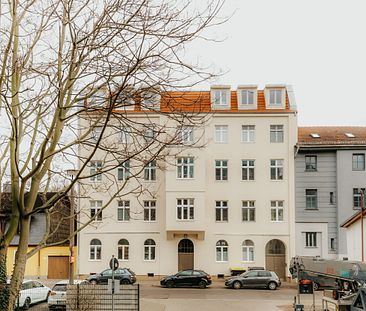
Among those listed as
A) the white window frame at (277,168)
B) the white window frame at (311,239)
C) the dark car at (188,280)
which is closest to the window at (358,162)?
the white window frame at (277,168)

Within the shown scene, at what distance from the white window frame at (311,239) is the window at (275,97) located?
31.0ft

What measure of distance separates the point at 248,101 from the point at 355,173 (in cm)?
906

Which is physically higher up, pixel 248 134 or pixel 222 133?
pixel 222 133

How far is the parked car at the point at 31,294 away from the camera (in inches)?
1121

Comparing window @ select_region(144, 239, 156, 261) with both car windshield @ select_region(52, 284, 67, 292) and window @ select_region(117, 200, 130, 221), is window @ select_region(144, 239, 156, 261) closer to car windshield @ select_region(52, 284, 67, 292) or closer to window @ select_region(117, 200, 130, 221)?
window @ select_region(117, 200, 130, 221)

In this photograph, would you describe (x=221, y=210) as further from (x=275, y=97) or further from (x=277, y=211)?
(x=275, y=97)

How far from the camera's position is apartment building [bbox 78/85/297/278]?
45.2m

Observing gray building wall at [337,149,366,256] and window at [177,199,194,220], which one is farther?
gray building wall at [337,149,366,256]

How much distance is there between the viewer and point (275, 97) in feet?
152

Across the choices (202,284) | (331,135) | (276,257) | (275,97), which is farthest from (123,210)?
(331,135)

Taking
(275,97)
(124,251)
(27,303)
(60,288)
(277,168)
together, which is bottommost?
(27,303)

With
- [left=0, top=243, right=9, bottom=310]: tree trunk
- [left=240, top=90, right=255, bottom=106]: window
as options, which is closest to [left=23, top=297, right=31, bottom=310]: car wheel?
[left=0, top=243, right=9, bottom=310]: tree trunk

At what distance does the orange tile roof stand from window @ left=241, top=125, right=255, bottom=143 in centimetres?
335

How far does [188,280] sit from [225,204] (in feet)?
24.0
